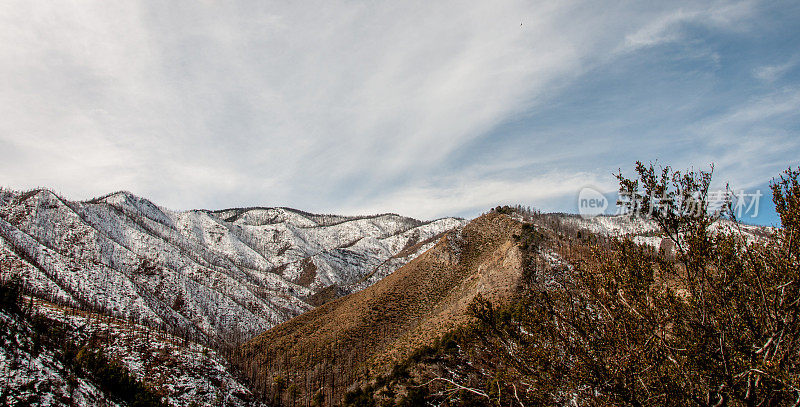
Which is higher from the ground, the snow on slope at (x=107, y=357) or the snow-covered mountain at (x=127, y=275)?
the snow-covered mountain at (x=127, y=275)

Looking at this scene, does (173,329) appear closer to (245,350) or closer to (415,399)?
(245,350)

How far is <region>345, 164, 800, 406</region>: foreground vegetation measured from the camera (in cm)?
A: 602

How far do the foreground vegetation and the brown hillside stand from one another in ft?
122

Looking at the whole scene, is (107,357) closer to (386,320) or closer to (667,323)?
(386,320)

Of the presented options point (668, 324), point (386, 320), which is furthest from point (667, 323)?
point (386, 320)

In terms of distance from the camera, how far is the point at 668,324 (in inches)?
286

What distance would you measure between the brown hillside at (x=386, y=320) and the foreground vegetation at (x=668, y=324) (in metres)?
37.3


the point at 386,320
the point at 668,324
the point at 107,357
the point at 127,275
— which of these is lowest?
the point at 107,357

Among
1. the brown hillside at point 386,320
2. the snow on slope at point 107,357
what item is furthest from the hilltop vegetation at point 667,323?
the brown hillside at point 386,320

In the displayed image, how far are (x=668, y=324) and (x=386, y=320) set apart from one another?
50840 mm

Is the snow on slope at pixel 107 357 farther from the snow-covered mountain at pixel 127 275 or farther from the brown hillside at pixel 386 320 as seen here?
the snow-covered mountain at pixel 127 275

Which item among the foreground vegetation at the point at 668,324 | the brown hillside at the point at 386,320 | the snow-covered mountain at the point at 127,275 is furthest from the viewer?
the snow-covered mountain at the point at 127,275

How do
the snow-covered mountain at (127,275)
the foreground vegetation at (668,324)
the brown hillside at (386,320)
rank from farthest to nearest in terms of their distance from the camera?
the snow-covered mountain at (127,275) < the brown hillside at (386,320) < the foreground vegetation at (668,324)

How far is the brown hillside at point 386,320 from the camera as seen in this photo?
46156 millimetres
